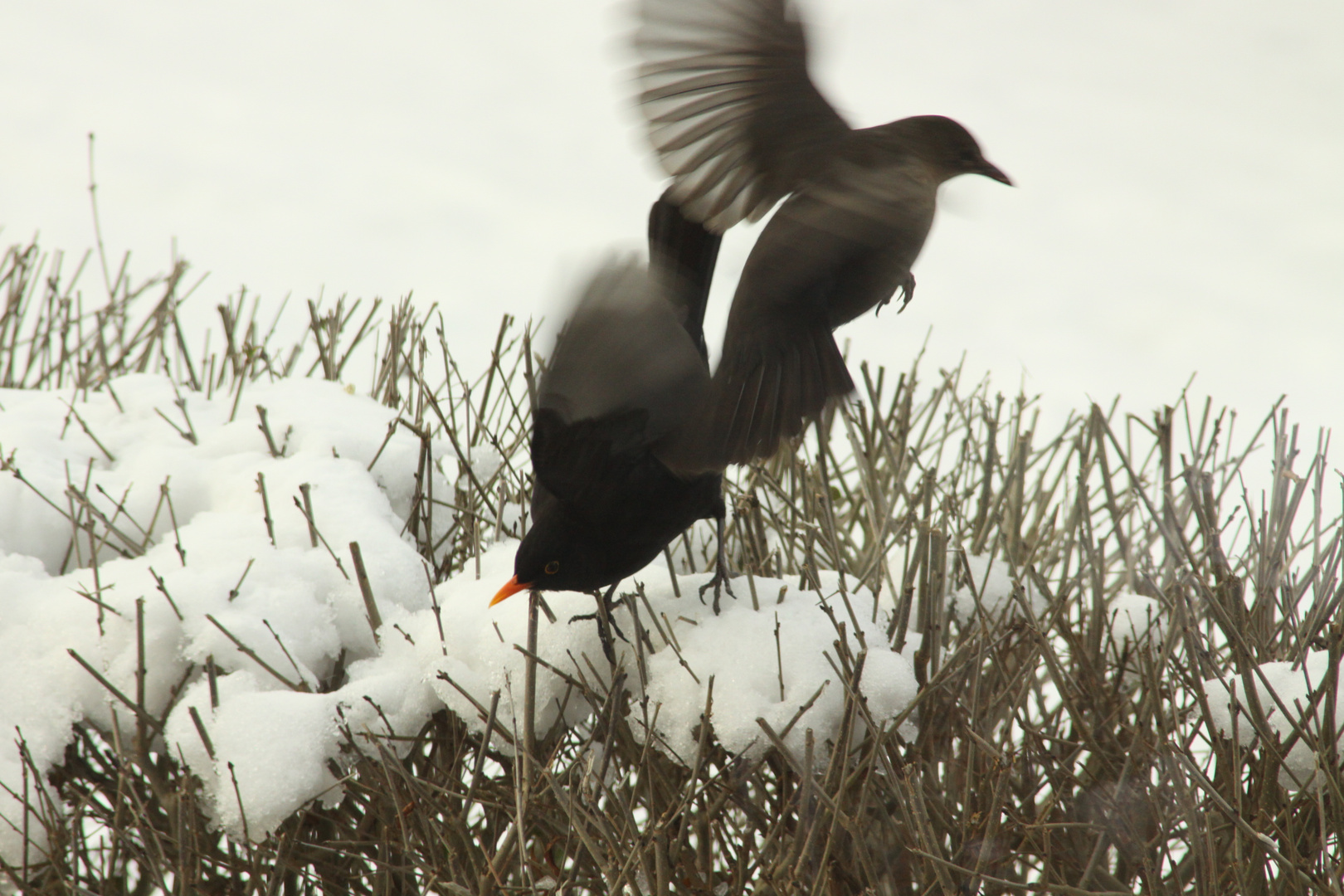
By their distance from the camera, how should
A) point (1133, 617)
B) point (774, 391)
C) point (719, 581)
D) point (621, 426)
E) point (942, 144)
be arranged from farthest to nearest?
point (1133, 617), point (719, 581), point (621, 426), point (942, 144), point (774, 391)

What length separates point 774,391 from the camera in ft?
4.65

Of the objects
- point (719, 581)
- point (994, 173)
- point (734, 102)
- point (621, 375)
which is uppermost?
point (734, 102)

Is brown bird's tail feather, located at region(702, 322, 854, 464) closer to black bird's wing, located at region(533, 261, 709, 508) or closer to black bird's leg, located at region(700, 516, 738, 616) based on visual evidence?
black bird's wing, located at region(533, 261, 709, 508)

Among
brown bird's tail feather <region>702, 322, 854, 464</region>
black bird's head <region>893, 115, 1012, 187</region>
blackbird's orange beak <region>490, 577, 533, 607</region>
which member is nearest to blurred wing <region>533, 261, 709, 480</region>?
brown bird's tail feather <region>702, 322, 854, 464</region>

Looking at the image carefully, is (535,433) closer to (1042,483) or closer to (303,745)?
(303,745)

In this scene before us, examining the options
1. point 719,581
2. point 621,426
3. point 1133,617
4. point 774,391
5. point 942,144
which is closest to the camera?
point 774,391

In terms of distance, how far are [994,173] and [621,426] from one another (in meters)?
0.71


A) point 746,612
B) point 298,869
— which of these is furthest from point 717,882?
point 298,869

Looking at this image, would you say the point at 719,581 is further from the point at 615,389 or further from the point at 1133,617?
the point at 1133,617

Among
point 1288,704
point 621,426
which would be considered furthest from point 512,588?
point 1288,704

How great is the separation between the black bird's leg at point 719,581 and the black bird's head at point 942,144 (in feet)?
2.41

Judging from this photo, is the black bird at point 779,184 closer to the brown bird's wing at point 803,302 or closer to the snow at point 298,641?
the brown bird's wing at point 803,302

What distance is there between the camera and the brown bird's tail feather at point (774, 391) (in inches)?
55.3

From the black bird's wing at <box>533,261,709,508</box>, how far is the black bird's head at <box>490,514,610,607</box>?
0.06 meters
